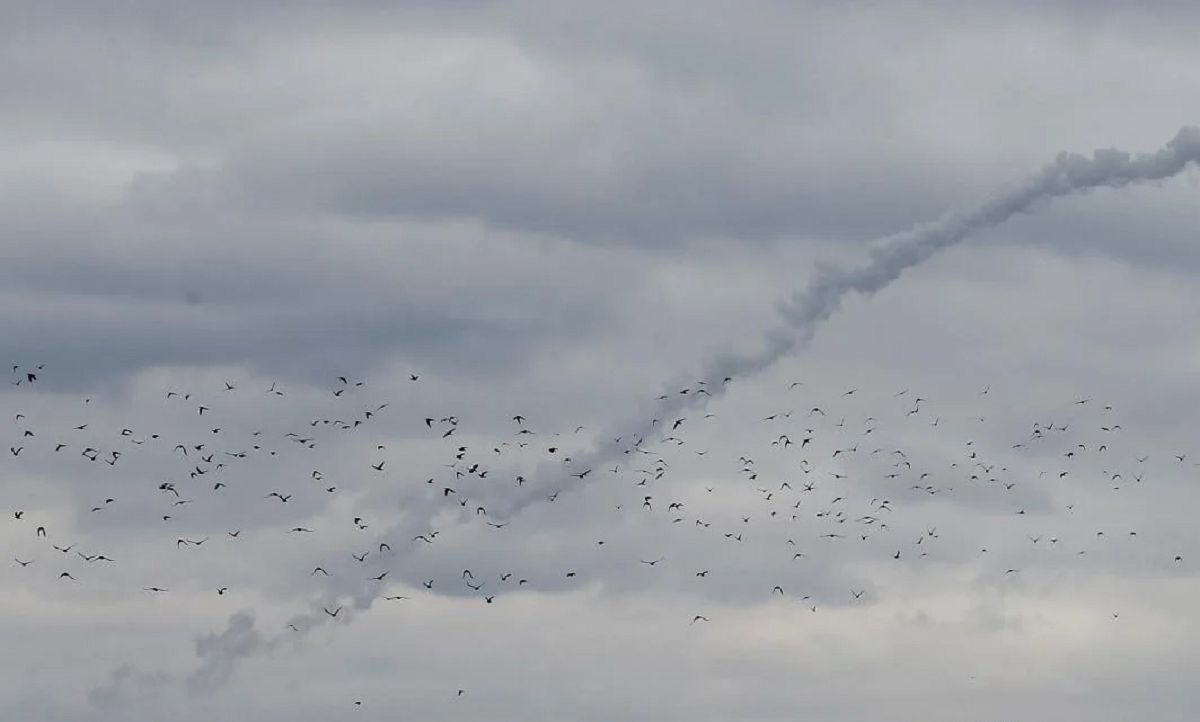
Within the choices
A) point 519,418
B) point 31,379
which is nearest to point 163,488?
point 31,379

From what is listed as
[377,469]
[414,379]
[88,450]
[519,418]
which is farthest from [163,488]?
[519,418]

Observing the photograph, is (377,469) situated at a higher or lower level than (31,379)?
lower

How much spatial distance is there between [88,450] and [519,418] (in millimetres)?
128660

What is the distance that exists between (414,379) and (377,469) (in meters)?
38.9

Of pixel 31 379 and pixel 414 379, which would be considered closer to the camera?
pixel 414 379

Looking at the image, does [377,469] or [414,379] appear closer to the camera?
[414,379]

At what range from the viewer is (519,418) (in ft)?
571

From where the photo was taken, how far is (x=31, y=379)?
7397 inches

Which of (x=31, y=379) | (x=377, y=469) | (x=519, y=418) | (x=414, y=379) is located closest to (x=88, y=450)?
(x=31, y=379)

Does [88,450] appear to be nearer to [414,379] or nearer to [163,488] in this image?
[163,488]

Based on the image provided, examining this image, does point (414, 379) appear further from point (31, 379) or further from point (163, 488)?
point (31, 379)

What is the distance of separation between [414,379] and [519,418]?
27563 mm

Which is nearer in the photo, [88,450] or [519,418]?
[519,418]

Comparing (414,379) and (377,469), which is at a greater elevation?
(414,379)
